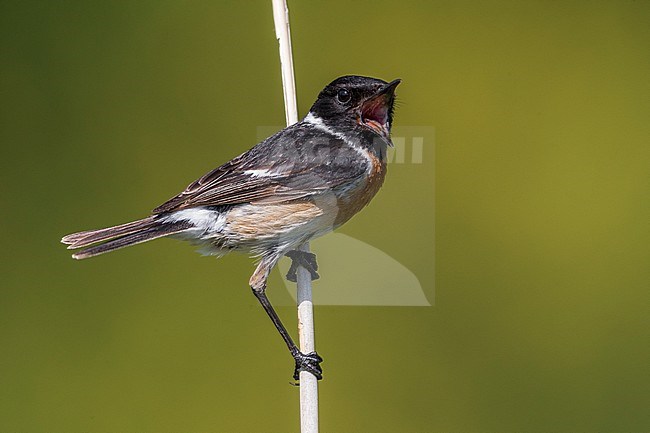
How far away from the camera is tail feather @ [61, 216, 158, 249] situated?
1.77 meters

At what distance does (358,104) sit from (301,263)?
354 millimetres

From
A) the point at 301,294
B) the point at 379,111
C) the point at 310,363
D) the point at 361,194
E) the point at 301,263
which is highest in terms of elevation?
the point at 379,111

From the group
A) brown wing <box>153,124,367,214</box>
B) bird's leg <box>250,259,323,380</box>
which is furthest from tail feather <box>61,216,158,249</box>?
bird's leg <box>250,259,323,380</box>

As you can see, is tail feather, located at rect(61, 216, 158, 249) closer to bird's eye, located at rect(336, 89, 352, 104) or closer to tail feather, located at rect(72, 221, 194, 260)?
tail feather, located at rect(72, 221, 194, 260)

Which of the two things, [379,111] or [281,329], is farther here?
[281,329]

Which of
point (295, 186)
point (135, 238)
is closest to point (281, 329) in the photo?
point (295, 186)

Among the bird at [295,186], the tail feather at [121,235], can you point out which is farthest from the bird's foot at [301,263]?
the tail feather at [121,235]

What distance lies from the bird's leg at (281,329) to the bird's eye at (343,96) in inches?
14.5

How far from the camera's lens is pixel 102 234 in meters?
1.81

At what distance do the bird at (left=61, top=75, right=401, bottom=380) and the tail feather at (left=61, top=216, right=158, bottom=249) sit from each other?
0.04 m

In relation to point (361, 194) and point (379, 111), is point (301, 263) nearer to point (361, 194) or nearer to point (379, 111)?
point (361, 194)

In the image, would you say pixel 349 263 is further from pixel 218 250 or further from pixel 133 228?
pixel 133 228

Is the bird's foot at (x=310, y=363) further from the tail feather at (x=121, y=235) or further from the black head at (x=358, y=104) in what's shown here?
the black head at (x=358, y=104)

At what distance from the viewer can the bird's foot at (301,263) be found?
6.76 feet
